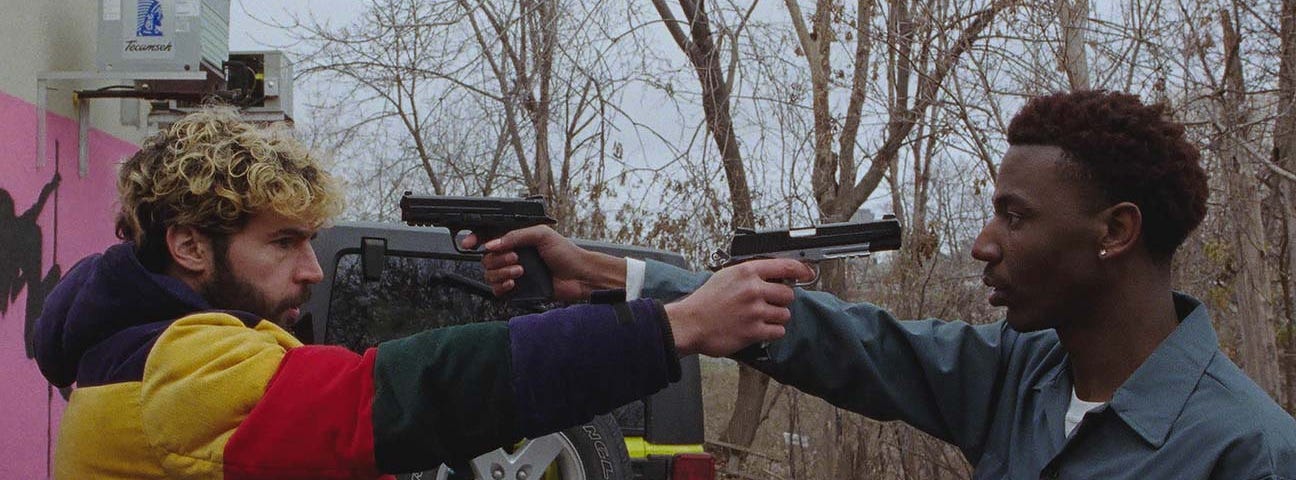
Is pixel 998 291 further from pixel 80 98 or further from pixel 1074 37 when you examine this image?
pixel 80 98

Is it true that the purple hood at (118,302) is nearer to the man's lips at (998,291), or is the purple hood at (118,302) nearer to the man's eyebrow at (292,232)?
the man's eyebrow at (292,232)

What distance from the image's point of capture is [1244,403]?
7.23 ft

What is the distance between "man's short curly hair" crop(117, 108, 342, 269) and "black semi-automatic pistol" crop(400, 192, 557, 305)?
2.25ft

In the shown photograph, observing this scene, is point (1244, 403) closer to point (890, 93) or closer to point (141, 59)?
point (141, 59)

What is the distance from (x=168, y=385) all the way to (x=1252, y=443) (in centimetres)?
177

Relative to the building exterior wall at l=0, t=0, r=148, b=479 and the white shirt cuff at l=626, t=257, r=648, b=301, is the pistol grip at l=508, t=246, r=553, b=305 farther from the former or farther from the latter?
the building exterior wall at l=0, t=0, r=148, b=479

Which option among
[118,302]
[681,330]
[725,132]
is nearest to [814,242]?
[681,330]

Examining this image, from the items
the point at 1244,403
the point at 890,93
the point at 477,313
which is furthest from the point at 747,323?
the point at 890,93

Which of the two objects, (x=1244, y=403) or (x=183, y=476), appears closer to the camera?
(x=183, y=476)

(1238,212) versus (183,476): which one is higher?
(1238,212)

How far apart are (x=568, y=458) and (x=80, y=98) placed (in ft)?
12.3

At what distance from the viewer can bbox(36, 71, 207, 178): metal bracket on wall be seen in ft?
19.9

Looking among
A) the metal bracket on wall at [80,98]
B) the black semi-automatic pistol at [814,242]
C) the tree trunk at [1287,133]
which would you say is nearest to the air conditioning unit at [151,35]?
the metal bracket on wall at [80,98]

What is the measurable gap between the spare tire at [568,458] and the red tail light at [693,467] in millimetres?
388
